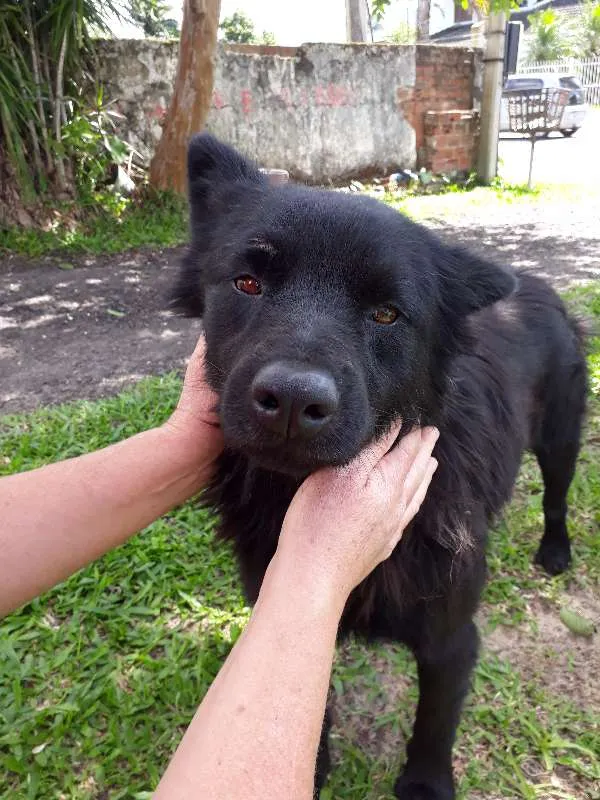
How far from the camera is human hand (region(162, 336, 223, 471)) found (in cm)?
214

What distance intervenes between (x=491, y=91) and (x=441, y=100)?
3.15ft

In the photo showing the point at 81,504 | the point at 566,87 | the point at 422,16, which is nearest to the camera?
the point at 81,504

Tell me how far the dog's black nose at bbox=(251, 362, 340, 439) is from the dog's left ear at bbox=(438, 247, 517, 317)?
2.88 ft

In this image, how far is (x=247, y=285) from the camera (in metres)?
1.88

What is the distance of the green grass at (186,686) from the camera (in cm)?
220

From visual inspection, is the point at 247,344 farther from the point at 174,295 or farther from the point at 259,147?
the point at 259,147

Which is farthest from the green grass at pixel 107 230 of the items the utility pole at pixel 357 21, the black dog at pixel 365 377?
the utility pole at pixel 357 21

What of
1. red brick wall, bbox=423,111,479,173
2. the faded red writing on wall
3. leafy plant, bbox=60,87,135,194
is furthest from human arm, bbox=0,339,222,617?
red brick wall, bbox=423,111,479,173

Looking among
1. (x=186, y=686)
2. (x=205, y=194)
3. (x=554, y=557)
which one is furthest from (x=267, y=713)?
(x=554, y=557)

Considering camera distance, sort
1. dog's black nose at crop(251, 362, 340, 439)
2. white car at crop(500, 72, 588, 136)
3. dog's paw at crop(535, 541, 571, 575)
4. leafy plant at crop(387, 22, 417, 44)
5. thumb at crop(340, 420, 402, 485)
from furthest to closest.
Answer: leafy plant at crop(387, 22, 417, 44) → white car at crop(500, 72, 588, 136) → dog's paw at crop(535, 541, 571, 575) → thumb at crop(340, 420, 402, 485) → dog's black nose at crop(251, 362, 340, 439)

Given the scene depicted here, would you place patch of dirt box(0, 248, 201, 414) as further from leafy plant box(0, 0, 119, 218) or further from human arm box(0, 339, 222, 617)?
human arm box(0, 339, 222, 617)

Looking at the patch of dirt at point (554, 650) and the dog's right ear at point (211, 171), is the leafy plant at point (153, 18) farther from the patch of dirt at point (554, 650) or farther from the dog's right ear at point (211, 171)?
the patch of dirt at point (554, 650)

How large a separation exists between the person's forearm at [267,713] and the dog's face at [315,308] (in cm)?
39

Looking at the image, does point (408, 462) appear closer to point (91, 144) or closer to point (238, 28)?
point (91, 144)
